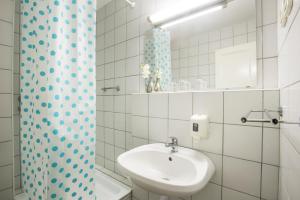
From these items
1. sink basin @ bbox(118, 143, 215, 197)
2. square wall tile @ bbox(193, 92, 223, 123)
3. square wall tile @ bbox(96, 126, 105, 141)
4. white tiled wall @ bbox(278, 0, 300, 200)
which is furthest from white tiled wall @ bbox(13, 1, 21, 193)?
white tiled wall @ bbox(278, 0, 300, 200)

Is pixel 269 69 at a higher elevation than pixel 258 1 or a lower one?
lower

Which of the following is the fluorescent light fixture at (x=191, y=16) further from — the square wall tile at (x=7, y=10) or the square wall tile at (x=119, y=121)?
the square wall tile at (x=7, y=10)

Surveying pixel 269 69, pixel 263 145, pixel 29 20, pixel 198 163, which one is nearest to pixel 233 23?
pixel 269 69

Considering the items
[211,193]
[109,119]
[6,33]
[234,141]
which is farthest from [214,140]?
[6,33]

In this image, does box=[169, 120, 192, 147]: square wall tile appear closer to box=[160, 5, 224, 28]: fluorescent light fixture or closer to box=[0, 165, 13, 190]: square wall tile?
box=[160, 5, 224, 28]: fluorescent light fixture

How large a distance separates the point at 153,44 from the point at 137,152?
38.6 inches

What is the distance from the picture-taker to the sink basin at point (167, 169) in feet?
2.11

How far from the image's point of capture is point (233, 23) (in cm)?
98

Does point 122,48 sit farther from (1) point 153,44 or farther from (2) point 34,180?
(2) point 34,180

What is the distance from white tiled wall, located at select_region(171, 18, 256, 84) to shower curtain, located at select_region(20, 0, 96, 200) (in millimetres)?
697

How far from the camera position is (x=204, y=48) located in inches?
42.9

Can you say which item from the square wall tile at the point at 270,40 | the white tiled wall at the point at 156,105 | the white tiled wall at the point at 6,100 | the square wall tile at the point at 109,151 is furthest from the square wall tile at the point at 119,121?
the square wall tile at the point at 270,40

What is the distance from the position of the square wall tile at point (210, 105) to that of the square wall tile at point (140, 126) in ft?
1.57

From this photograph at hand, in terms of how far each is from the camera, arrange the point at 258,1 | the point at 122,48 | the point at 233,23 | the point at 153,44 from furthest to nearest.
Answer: the point at 122,48, the point at 153,44, the point at 233,23, the point at 258,1
